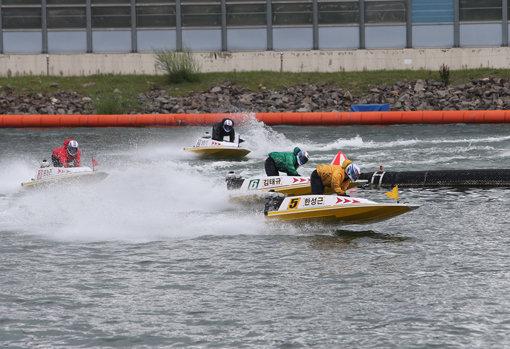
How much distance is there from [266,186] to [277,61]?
29180 mm

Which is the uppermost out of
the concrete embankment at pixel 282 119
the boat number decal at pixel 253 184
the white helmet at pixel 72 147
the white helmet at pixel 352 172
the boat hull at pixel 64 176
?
the concrete embankment at pixel 282 119

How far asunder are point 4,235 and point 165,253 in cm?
417

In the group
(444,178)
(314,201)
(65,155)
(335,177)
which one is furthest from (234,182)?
(444,178)

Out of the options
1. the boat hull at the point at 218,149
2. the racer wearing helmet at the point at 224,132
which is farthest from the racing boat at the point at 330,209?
the racer wearing helmet at the point at 224,132

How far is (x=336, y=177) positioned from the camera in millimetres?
17547

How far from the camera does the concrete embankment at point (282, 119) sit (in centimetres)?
3809

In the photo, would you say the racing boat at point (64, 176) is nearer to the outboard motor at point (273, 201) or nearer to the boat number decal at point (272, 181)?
the boat number decal at point (272, 181)

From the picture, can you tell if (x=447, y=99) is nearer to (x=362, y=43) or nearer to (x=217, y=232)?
(x=362, y=43)

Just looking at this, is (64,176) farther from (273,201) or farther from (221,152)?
(221,152)

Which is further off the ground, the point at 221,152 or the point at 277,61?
the point at 277,61

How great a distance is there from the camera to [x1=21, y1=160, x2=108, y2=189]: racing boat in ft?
77.0

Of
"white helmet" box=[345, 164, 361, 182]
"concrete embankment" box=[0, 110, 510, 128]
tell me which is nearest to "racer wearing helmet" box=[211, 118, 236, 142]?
"concrete embankment" box=[0, 110, 510, 128]

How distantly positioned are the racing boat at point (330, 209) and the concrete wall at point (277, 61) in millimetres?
31906

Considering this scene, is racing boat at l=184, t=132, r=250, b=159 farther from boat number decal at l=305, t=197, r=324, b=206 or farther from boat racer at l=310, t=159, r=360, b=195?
boat number decal at l=305, t=197, r=324, b=206
